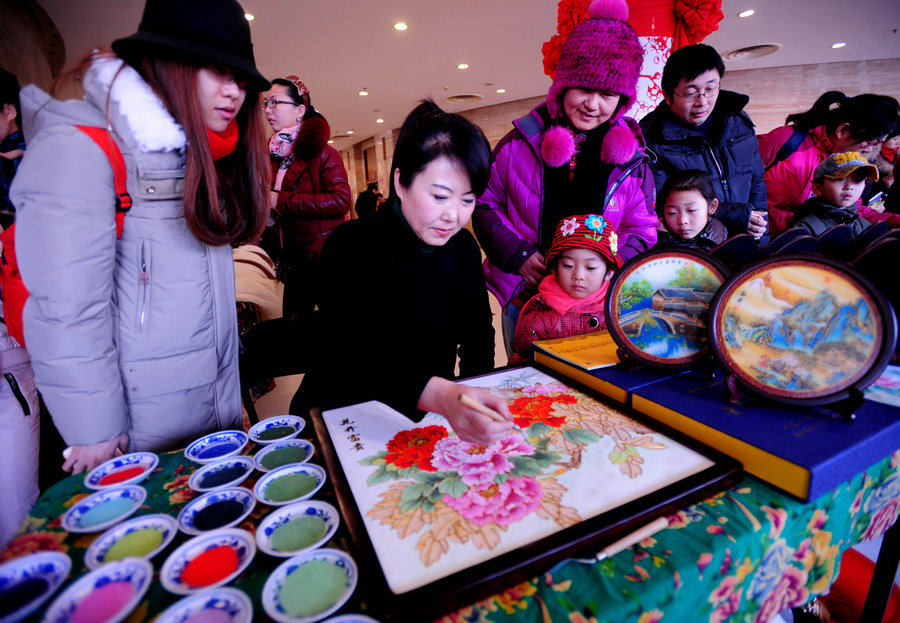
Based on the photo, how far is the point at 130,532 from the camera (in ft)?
1.90

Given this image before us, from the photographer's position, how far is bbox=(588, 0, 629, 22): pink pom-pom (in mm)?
1590

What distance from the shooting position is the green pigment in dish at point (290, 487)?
655 millimetres

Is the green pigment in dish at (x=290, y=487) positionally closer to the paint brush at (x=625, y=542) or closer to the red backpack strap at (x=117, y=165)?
the paint brush at (x=625, y=542)

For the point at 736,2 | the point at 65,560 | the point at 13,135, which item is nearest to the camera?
the point at 65,560

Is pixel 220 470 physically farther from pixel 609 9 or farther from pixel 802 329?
pixel 609 9

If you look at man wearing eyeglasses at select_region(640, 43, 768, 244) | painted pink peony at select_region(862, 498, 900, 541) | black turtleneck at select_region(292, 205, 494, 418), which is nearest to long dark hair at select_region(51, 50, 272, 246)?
black turtleneck at select_region(292, 205, 494, 418)

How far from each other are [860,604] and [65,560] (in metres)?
2.06

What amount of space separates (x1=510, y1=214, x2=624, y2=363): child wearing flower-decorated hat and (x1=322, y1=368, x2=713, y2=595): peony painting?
0.64 m

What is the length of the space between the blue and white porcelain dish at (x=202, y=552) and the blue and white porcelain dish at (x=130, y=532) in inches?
1.4

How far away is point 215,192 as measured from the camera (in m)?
1.02

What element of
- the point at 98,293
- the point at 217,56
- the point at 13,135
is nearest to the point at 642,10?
the point at 217,56

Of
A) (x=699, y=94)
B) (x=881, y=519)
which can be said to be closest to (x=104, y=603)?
(x=881, y=519)

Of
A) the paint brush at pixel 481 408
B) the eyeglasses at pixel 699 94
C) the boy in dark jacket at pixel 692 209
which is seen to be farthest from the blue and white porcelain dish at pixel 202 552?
the eyeglasses at pixel 699 94

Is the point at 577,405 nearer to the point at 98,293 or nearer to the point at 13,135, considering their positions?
the point at 98,293
